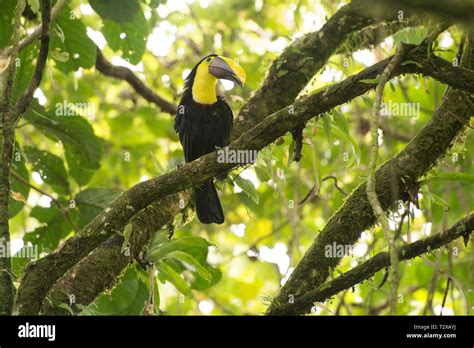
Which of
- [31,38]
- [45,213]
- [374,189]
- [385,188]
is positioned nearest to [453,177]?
[385,188]

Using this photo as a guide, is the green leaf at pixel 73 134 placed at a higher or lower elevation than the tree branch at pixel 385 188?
higher

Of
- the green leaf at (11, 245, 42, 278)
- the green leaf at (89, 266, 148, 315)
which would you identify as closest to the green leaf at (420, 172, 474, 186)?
the green leaf at (89, 266, 148, 315)

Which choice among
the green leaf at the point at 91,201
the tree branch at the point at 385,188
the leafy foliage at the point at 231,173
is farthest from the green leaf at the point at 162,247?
the green leaf at the point at 91,201

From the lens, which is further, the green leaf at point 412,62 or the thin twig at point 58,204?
the thin twig at point 58,204

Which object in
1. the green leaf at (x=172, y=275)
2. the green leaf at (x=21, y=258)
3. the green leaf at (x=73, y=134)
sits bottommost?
the green leaf at (x=172, y=275)

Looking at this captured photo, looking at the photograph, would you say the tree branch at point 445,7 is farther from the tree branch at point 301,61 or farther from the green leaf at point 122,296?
the tree branch at point 301,61

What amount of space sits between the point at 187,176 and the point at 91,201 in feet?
4.81

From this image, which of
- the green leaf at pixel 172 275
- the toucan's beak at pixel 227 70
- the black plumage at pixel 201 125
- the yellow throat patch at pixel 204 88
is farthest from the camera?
the yellow throat patch at pixel 204 88

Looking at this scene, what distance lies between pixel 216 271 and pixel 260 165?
0.89 meters

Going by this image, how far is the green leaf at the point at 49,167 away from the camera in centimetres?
396

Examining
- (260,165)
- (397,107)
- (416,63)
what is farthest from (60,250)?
(397,107)

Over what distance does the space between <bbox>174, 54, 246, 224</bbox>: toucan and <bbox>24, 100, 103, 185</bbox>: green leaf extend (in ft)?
2.72

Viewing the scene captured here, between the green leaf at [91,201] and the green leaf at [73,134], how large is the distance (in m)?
0.19
